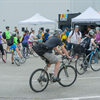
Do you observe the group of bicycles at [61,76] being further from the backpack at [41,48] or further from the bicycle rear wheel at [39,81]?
the backpack at [41,48]

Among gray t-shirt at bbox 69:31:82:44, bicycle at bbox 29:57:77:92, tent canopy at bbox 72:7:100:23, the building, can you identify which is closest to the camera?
bicycle at bbox 29:57:77:92

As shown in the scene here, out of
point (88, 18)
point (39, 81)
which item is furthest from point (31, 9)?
point (39, 81)

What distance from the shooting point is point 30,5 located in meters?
31.4

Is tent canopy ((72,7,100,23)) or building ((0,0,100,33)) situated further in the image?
building ((0,0,100,33))

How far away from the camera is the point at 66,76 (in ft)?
20.3

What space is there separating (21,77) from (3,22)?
85.7ft

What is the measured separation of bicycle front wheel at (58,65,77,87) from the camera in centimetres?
608

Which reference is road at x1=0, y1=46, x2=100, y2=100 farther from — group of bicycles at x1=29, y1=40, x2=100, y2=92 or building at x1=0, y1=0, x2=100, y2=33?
building at x1=0, y1=0, x2=100, y2=33

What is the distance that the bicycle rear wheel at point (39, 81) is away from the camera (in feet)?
18.2

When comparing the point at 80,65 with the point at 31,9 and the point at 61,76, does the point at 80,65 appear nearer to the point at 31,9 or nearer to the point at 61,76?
the point at 61,76

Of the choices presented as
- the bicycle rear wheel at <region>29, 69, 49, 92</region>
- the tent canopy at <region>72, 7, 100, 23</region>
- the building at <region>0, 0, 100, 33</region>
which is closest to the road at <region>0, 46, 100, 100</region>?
the bicycle rear wheel at <region>29, 69, 49, 92</region>

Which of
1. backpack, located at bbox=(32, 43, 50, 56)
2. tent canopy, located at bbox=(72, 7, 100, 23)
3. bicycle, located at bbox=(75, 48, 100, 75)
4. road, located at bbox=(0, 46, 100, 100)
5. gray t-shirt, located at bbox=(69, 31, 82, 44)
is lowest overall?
road, located at bbox=(0, 46, 100, 100)

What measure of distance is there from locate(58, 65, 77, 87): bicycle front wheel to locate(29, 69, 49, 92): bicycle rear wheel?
0.50 metres

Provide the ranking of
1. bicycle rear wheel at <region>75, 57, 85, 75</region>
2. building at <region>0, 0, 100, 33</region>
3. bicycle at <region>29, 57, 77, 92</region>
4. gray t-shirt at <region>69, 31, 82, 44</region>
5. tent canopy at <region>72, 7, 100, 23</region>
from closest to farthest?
1. bicycle at <region>29, 57, 77, 92</region>
2. bicycle rear wheel at <region>75, 57, 85, 75</region>
3. gray t-shirt at <region>69, 31, 82, 44</region>
4. tent canopy at <region>72, 7, 100, 23</region>
5. building at <region>0, 0, 100, 33</region>
